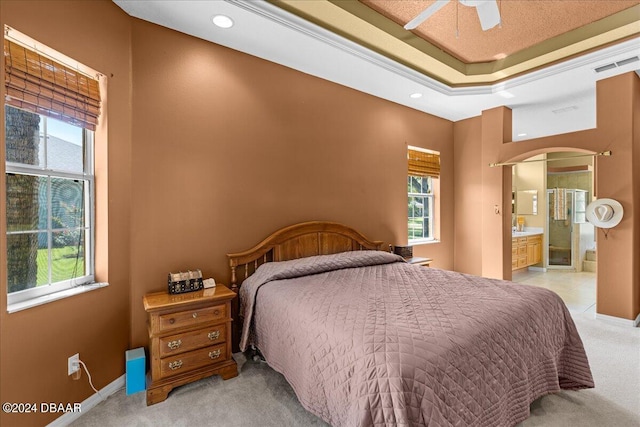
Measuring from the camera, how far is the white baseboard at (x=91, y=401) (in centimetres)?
181

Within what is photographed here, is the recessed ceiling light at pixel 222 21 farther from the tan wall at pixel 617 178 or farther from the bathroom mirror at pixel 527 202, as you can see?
the bathroom mirror at pixel 527 202

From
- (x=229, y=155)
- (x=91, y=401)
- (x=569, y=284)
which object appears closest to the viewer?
(x=91, y=401)

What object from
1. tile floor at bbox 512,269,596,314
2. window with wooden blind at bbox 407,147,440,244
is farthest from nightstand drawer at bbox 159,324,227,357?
tile floor at bbox 512,269,596,314

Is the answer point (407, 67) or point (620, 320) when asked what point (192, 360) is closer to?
point (407, 67)

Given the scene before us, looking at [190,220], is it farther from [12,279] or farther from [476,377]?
[476,377]

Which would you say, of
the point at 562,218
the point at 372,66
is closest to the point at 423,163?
the point at 372,66

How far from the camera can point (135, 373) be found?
7.04 ft

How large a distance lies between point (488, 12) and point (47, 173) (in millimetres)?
3138

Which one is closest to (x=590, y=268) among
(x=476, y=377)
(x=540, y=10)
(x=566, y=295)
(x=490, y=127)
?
(x=566, y=295)

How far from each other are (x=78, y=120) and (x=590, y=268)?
339 inches

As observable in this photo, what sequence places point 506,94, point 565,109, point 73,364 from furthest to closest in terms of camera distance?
1. point 565,109
2. point 506,94
3. point 73,364

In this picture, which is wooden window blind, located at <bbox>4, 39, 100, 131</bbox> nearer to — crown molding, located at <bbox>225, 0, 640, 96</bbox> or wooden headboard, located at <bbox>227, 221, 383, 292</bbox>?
crown molding, located at <bbox>225, 0, 640, 96</bbox>

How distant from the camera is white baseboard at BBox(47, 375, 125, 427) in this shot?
5.95 ft

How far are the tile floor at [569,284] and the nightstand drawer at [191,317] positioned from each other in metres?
4.41
